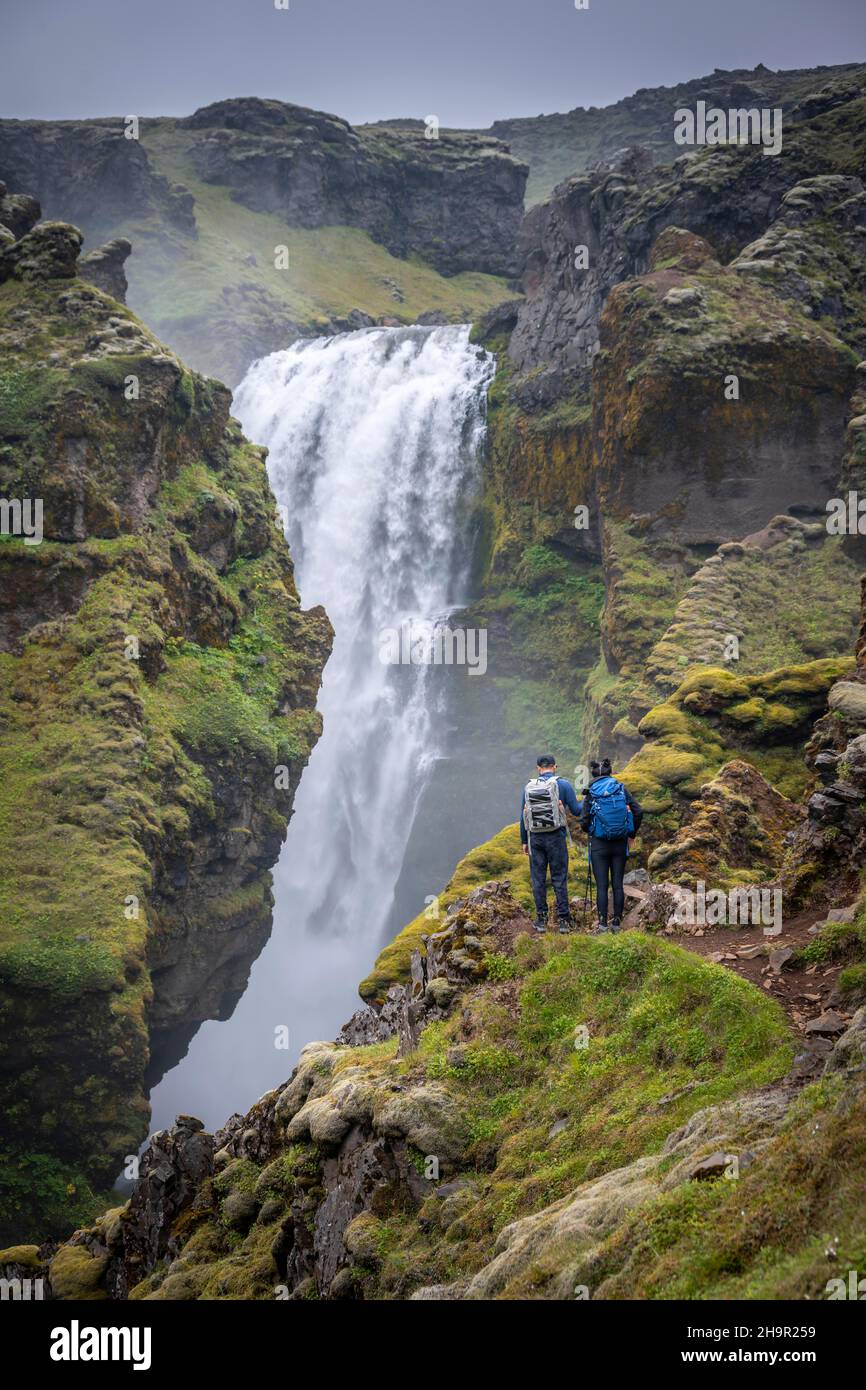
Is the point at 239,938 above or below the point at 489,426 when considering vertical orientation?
below

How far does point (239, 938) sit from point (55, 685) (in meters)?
10.2

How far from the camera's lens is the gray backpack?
12.4 m

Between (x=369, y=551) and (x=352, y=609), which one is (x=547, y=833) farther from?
(x=369, y=551)

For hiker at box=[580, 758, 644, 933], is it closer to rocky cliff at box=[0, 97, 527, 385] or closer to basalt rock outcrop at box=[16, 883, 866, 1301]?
basalt rock outcrop at box=[16, 883, 866, 1301]

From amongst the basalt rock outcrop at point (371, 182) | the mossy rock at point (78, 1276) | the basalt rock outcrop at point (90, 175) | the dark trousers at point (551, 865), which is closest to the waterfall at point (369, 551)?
the mossy rock at point (78, 1276)

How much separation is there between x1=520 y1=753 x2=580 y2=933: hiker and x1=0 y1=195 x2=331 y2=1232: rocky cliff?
14.5 metres

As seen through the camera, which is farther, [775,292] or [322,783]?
[322,783]

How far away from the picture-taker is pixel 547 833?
12.5 meters

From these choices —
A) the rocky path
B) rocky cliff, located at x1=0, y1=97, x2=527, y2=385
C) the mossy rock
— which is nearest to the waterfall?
the mossy rock
